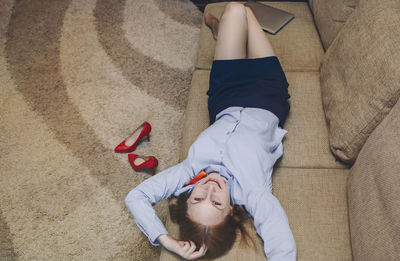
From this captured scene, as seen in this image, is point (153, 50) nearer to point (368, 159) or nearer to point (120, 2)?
point (120, 2)

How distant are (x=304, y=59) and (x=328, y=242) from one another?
0.90m

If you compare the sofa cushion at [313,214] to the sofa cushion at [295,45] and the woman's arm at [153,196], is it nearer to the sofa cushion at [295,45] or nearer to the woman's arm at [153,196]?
the woman's arm at [153,196]

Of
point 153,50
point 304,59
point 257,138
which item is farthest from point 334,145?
point 153,50

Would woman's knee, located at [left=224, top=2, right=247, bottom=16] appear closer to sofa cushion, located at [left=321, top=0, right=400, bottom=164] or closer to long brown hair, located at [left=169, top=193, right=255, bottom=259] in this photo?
sofa cushion, located at [left=321, top=0, right=400, bottom=164]

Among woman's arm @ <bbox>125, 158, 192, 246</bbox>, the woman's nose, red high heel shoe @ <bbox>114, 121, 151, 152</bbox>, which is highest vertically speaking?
the woman's nose

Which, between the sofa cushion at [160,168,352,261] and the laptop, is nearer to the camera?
the sofa cushion at [160,168,352,261]

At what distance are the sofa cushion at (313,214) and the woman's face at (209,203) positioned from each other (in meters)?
0.09

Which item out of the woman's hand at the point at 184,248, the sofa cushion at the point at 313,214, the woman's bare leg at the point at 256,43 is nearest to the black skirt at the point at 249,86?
the woman's bare leg at the point at 256,43

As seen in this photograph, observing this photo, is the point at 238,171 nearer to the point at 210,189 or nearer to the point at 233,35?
the point at 210,189

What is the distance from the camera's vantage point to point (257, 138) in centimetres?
121

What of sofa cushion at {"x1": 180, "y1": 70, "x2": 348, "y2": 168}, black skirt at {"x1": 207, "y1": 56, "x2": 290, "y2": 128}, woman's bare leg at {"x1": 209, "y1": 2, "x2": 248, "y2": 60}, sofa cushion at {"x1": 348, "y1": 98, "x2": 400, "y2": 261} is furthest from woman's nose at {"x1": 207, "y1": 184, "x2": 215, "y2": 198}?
woman's bare leg at {"x1": 209, "y1": 2, "x2": 248, "y2": 60}

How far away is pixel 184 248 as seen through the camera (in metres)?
0.98

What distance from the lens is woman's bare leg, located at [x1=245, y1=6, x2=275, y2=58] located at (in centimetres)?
148

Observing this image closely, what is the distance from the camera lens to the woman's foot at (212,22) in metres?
1.67
